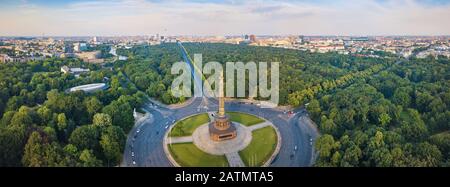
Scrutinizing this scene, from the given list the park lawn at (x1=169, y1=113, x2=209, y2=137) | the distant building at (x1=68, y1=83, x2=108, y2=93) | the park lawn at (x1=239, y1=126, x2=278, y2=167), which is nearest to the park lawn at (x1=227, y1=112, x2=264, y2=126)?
the park lawn at (x1=239, y1=126, x2=278, y2=167)

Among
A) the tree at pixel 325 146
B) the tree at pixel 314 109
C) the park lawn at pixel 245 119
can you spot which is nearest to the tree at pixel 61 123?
the park lawn at pixel 245 119

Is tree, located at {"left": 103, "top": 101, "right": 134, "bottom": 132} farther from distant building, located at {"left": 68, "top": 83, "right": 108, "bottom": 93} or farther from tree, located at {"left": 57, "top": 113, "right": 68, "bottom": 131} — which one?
distant building, located at {"left": 68, "top": 83, "right": 108, "bottom": 93}

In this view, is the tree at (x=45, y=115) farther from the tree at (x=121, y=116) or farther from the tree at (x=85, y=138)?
the tree at (x=85, y=138)

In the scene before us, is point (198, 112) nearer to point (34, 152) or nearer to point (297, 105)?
point (297, 105)

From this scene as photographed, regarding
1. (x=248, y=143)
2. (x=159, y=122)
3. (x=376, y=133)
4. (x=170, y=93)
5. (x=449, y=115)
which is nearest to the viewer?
(x=376, y=133)

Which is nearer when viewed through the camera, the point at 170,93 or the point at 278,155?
the point at 278,155

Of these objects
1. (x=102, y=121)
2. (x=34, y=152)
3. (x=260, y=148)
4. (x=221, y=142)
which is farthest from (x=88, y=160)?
(x=260, y=148)

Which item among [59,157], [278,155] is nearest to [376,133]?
[278,155]
